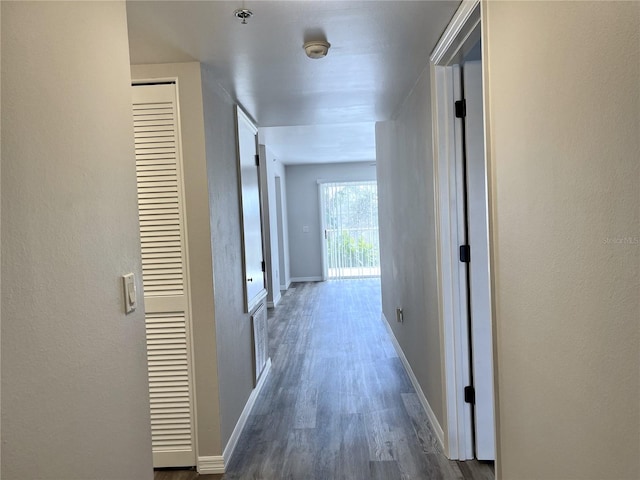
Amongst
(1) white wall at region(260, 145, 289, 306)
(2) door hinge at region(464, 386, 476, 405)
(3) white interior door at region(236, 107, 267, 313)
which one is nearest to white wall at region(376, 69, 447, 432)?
(2) door hinge at region(464, 386, 476, 405)

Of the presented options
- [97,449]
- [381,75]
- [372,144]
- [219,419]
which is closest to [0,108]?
[97,449]

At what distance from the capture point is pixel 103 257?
1.11 metres

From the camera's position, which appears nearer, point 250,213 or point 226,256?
point 226,256

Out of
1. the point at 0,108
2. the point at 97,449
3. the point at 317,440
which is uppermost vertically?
the point at 0,108

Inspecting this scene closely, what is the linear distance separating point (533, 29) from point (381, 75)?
1.46 m

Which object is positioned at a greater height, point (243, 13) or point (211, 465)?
point (243, 13)

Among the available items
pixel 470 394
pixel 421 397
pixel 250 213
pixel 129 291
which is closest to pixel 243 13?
pixel 129 291

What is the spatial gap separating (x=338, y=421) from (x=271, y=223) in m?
4.26

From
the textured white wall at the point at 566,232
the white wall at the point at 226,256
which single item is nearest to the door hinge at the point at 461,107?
the textured white wall at the point at 566,232

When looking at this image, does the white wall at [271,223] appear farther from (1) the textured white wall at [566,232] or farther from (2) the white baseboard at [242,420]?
(1) the textured white wall at [566,232]

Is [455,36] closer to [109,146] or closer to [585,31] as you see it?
[585,31]

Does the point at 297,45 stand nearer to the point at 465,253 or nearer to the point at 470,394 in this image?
the point at 465,253

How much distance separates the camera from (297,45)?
6.44 ft

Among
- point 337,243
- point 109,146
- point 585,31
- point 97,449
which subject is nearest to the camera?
point 585,31
